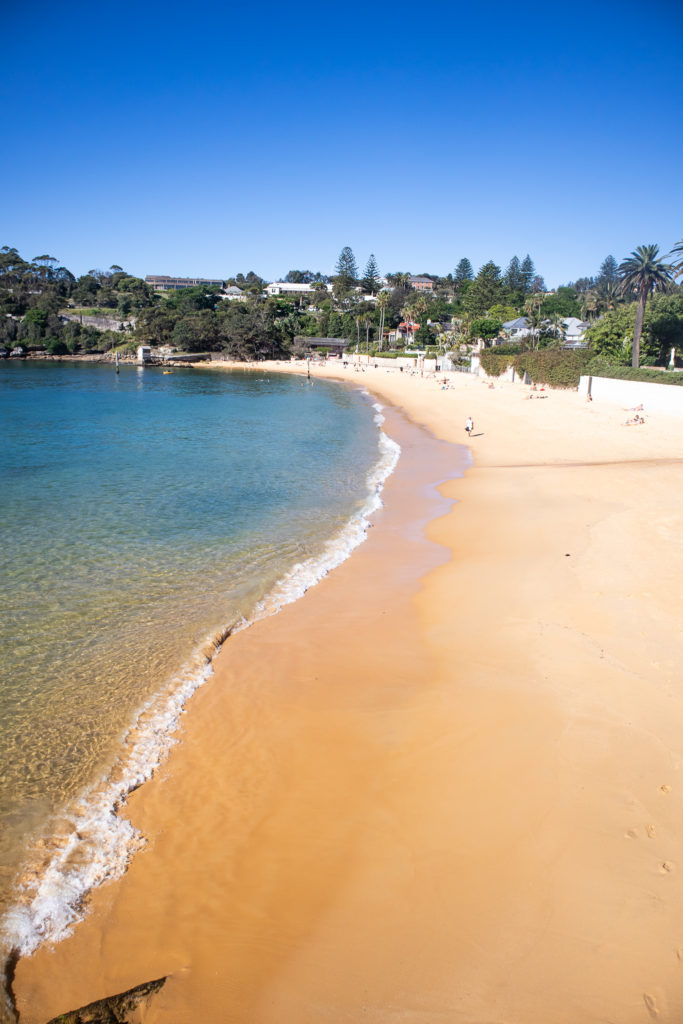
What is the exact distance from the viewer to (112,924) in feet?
14.4

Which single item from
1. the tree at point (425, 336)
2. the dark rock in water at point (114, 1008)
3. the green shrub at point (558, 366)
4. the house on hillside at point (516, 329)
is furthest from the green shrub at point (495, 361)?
the dark rock in water at point (114, 1008)

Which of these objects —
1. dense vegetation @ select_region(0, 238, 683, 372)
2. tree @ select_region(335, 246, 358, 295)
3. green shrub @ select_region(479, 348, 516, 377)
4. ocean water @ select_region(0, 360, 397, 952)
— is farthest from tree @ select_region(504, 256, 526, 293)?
ocean water @ select_region(0, 360, 397, 952)

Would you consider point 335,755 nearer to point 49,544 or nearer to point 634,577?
point 634,577

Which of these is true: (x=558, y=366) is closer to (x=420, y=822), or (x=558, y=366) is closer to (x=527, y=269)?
(x=420, y=822)

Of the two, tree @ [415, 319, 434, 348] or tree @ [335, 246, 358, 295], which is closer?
tree @ [415, 319, 434, 348]

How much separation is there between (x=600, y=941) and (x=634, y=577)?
22.9 ft

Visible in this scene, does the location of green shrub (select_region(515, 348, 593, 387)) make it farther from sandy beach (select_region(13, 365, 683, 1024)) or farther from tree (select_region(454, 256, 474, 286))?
tree (select_region(454, 256, 474, 286))

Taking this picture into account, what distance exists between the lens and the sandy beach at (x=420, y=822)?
381cm

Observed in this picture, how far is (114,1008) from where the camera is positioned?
3703mm

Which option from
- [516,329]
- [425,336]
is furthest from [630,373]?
[425,336]

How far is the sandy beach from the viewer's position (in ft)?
12.5

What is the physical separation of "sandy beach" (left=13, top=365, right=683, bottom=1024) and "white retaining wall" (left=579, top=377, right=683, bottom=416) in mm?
23167

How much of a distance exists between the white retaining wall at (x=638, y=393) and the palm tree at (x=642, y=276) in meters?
7.42

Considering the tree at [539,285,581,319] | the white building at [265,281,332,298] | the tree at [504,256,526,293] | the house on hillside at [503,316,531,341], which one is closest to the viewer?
the house on hillside at [503,316,531,341]
